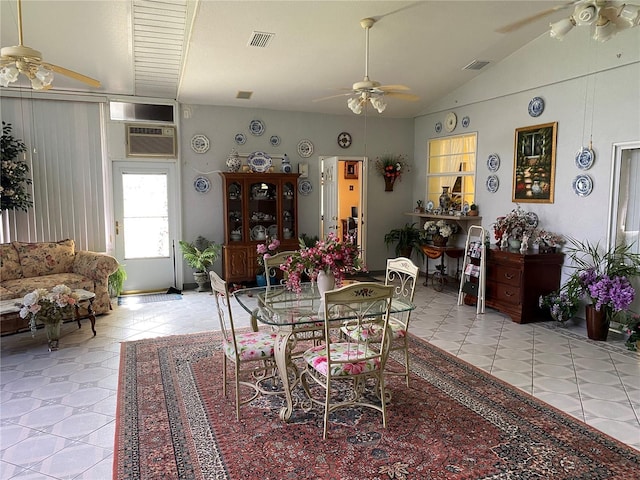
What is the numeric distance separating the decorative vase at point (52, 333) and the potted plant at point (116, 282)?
188 centimetres

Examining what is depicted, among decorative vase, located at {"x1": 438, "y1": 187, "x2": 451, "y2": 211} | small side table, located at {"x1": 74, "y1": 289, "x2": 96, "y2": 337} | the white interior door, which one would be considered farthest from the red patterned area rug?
the white interior door

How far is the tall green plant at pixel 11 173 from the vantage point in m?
5.32

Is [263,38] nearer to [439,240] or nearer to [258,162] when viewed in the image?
[258,162]

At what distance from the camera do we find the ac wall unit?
6469mm

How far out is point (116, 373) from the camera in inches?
148

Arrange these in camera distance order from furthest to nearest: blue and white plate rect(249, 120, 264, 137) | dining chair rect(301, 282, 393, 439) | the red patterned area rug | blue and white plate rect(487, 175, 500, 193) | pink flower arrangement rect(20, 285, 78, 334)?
1. blue and white plate rect(249, 120, 264, 137)
2. blue and white plate rect(487, 175, 500, 193)
3. pink flower arrangement rect(20, 285, 78, 334)
4. dining chair rect(301, 282, 393, 439)
5. the red patterned area rug

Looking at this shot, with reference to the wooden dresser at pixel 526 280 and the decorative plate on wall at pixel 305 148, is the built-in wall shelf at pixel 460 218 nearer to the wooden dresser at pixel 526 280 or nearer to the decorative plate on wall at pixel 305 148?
the wooden dresser at pixel 526 280

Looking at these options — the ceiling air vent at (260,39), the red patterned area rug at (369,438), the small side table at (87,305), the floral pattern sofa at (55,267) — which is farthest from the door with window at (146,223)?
the red patterned area rug at (369,438)

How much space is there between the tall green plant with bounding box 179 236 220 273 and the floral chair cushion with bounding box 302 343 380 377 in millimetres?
3877

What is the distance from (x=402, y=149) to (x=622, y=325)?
183 inches

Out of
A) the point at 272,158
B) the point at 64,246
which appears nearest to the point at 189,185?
the point at 272,158

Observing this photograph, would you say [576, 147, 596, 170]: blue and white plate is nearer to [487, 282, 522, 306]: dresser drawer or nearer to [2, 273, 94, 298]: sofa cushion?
[487, 282, 522, 306]: dresser drawer

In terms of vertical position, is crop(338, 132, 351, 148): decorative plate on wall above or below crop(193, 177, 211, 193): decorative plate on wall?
above

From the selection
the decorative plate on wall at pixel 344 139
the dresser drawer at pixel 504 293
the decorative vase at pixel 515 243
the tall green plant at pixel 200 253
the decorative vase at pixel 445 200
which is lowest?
the dresser drawer at pixel 504 293
